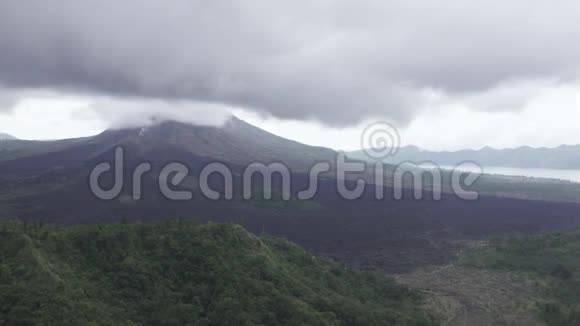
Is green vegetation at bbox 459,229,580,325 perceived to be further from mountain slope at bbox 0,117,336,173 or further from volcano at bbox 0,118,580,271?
mountain slope at bbox 0,117,336,173

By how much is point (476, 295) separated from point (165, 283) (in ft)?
77.3

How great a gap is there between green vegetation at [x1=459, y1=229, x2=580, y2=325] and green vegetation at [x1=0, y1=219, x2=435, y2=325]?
28.0 ft

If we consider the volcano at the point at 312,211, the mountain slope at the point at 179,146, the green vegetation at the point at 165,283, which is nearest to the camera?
the green vegetation at the point at 165,283

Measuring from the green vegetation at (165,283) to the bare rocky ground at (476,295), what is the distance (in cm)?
358

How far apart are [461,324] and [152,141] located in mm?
133588

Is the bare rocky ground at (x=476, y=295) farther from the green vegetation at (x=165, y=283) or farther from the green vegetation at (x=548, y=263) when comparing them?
the green vegetation at (x=165, y=283)

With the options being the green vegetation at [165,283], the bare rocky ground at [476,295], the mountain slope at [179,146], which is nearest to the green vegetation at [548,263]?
the bare rocky ground at [476,295]

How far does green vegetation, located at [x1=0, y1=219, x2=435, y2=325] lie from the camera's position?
18938 millimetres

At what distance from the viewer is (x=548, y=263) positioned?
139 ft

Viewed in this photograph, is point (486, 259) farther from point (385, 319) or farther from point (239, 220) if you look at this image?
point (239, 220)

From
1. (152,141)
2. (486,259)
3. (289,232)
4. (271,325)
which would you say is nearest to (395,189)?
(289,232)

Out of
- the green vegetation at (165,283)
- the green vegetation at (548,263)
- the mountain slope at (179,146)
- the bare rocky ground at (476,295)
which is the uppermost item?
the mountain slope at (179,146)

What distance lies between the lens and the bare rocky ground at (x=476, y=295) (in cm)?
3033

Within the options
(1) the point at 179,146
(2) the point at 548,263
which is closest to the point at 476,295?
(2) the point at 548,263
